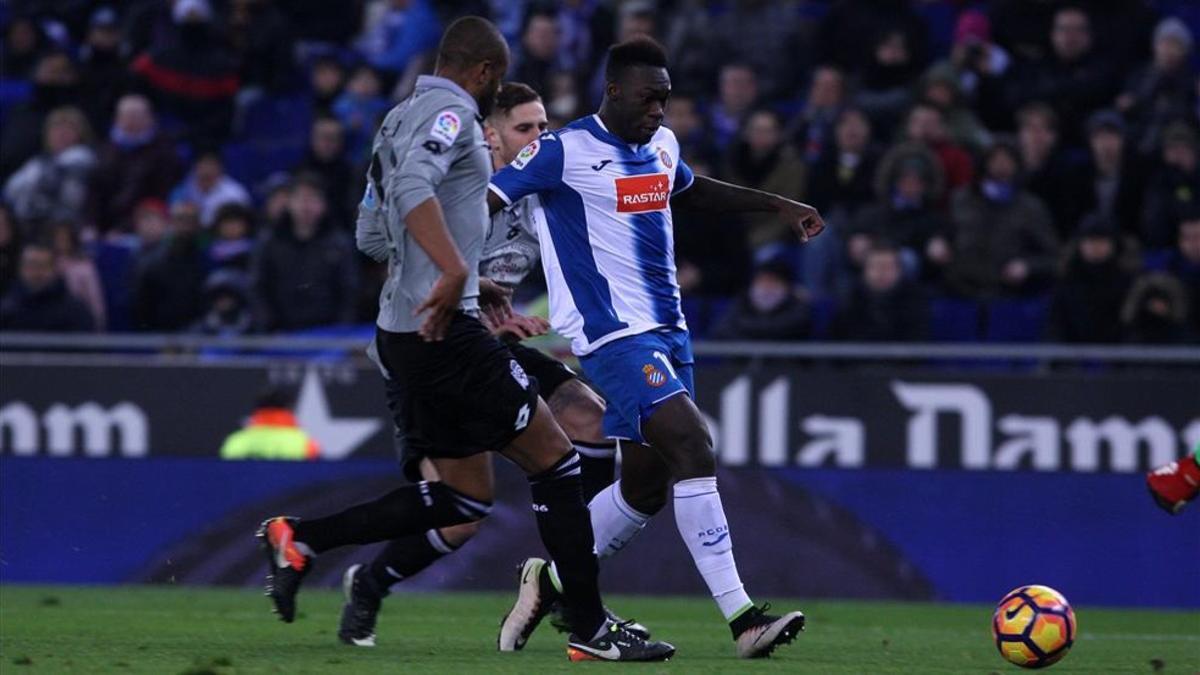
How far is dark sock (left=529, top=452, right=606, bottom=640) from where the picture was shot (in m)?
7.42

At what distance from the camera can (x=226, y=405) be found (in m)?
13.2

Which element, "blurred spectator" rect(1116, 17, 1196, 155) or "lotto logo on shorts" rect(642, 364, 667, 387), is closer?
"lotto logo on shorts" rect(642, 364, 667, 387)

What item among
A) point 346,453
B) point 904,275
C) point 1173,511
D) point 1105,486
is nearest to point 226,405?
point 346,453

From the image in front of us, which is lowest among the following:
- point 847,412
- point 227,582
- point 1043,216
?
point 227,582

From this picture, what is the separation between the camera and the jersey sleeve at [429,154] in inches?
273

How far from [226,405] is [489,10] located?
5618mm

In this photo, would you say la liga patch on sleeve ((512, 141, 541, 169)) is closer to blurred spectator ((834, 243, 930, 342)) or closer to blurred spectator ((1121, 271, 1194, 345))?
blurred spectator ((834, 243, 930, 342))

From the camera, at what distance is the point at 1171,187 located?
576 inches

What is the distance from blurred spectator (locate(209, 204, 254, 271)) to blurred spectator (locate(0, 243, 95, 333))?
1.10 meters

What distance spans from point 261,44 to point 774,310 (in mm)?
5912

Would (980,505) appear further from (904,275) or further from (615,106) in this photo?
(615,106)

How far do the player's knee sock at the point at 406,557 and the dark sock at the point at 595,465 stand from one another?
0.75 metres

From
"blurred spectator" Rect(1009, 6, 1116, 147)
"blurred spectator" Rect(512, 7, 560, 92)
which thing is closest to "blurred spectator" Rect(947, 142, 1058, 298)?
"blurred spectator" Rect(1009, 6, 1116, 147)

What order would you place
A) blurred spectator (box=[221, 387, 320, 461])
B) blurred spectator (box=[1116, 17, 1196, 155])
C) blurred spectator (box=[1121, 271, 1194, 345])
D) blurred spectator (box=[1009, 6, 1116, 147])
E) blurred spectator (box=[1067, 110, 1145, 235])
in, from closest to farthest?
blurred spectator (box=[221, 387, 320, 461]), blurred spectator (box=[1121, 271, 1194, 345]), blurred spectator (box=[1067, 110, 1145, 235]), blurred spectator (box=[1116, 17, 1196, 155]), blurred spectator (box=[1009, 6, 1116, 147])
